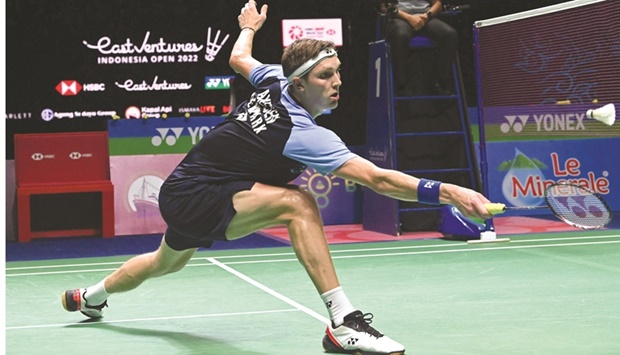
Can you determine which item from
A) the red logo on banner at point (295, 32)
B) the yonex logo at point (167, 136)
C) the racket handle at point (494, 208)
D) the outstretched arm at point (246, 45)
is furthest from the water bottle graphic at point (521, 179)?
the racket handle at point (494, 208)

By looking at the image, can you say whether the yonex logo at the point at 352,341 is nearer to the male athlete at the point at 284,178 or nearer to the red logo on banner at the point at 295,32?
the male athlete at the point at 284,178

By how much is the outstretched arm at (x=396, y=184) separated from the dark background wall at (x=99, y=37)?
11511 mm

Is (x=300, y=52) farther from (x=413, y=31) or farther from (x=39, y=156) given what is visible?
(x=39, y=156)

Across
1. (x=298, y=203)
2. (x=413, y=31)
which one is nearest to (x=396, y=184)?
(x=298, y=203)

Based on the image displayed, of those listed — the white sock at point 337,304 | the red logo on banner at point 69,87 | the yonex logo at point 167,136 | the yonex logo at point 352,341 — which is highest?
the red logo on banner at point 69,87

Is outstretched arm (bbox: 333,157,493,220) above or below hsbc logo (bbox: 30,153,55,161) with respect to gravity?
below

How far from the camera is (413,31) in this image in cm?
951

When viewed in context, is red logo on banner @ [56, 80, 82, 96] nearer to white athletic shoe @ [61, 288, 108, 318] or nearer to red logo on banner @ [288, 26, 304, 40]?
red logo on banner @ [288, 26, 304, 40]

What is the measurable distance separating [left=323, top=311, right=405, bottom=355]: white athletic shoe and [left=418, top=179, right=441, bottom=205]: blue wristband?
60 centimetres

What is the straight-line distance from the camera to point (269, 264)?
7.80 metres

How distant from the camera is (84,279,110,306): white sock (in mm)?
5266

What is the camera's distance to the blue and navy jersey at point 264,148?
437cm

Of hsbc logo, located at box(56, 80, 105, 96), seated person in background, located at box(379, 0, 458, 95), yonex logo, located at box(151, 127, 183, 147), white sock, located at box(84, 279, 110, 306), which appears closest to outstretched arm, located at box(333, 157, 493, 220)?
white sock, located at box(84, 279, 110, 306)

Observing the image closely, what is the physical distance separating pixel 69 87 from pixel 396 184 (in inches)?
476
